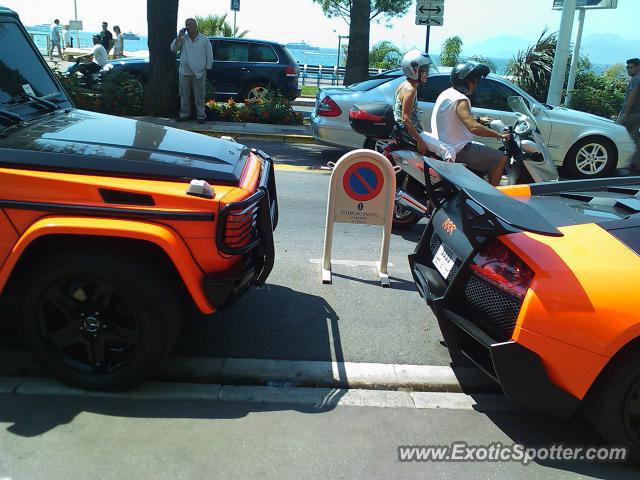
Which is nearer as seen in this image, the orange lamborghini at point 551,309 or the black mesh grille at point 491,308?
the orange lamborghini at point 551,309

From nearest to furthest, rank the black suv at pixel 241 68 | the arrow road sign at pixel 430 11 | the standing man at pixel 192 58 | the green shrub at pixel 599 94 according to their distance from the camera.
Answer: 1. the standing man at pixel 192 58
2. the arrow road sign at pixel 430 11
3. the black suv at pixel 241 68
4. the green shrub at pixel 599 94

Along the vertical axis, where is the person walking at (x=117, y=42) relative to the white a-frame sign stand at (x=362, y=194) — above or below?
above

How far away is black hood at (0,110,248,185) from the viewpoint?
299cm

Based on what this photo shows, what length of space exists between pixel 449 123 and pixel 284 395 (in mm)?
3443

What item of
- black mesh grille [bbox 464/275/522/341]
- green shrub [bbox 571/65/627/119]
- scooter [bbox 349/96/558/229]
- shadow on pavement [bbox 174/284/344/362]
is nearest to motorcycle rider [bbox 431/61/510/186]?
scooter [bbox 349/96/558/229]

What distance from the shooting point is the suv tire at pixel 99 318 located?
9.71 feet

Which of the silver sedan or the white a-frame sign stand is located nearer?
the white a-frame sign stand

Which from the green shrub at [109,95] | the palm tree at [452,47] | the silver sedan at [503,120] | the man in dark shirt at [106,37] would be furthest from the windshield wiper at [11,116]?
the palm tree at [452,47]

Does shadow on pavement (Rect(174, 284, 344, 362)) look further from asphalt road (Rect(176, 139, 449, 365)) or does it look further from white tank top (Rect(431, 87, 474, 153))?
white tank top (Rect(431, 87, 474, 153))

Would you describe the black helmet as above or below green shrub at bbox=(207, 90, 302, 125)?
above

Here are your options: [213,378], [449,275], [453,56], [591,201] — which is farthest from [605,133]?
[453,56]

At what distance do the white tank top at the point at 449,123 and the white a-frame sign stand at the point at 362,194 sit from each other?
1077mm

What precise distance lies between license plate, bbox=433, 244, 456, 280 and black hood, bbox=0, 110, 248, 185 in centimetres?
134

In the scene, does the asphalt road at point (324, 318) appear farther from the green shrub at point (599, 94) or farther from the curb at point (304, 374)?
→ the green shrub at point (599, 94)
